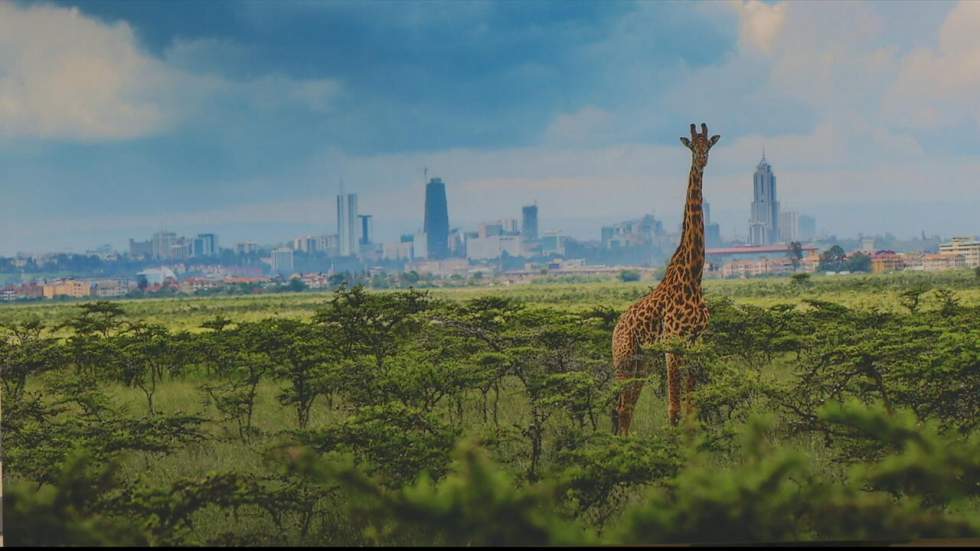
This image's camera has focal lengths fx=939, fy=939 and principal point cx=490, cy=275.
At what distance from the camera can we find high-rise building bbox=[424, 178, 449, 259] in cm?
604

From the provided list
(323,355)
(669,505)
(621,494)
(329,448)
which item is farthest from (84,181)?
(669,505)

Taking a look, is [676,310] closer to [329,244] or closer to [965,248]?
[329,244]

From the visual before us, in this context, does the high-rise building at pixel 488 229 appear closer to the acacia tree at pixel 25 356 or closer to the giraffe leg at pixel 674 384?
the giraffe leg at pixel 674 384

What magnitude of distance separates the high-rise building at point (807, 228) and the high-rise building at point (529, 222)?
1.76m

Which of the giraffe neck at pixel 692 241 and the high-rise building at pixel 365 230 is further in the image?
the high-rise building at pixel 365 230

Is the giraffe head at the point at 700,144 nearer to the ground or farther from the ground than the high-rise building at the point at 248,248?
farther from the ground

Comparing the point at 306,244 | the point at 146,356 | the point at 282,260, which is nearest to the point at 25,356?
the point at 146,356

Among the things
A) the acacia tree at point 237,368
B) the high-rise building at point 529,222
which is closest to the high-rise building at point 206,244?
the acacia tree at point 237,368

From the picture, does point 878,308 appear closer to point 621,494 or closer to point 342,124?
point 621,494

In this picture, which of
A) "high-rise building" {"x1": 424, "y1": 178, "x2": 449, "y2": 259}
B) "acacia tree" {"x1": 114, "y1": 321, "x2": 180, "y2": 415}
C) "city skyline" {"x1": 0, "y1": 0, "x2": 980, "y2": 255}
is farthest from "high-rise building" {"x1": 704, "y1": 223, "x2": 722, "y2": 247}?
"acacia tree" {"x1": 114, "y1": 321, "x2": 180, "y2": 415}

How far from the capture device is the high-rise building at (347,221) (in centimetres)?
594

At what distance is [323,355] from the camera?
19.0ft

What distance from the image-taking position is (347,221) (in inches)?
235

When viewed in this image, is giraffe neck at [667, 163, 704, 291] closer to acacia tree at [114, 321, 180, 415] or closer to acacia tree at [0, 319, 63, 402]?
acacia tree at [114, 321, 180, 415]
